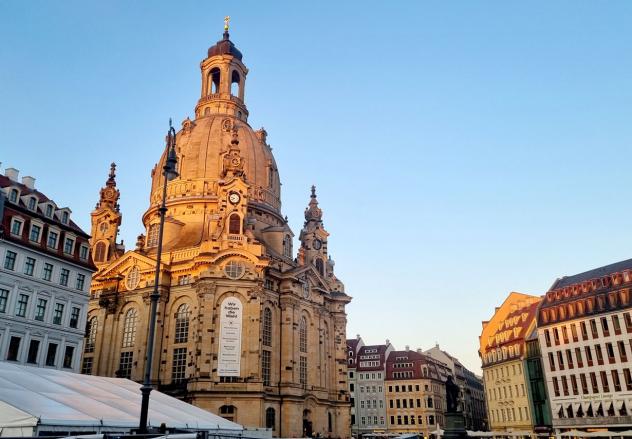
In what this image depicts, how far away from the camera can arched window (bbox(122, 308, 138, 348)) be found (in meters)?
64.1

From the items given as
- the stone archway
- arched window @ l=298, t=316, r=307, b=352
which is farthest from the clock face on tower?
the stone archway

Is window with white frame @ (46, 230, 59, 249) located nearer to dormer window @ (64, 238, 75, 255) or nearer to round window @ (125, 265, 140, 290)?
dormer window @ (64, 238, 75, 255)

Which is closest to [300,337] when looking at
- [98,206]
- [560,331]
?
[560,331]

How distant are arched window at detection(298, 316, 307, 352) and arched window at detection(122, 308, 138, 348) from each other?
19.1 metres

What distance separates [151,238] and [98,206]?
11881 millimetres

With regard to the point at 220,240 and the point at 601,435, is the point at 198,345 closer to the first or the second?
the point at 220,240

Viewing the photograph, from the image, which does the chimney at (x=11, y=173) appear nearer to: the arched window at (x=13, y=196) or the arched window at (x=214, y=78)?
the arched window at (x=13, y=196)

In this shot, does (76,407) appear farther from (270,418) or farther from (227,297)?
(270,418)

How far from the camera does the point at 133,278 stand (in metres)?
66.2

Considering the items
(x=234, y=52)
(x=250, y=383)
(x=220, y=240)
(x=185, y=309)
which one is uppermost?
(x=234, y=52)

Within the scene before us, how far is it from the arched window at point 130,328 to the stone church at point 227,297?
152 mm

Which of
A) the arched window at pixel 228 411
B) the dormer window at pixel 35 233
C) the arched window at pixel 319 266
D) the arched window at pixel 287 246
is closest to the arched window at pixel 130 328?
the arched window at pixel 228 411

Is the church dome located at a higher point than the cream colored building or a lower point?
higher

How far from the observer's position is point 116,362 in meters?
63.4
